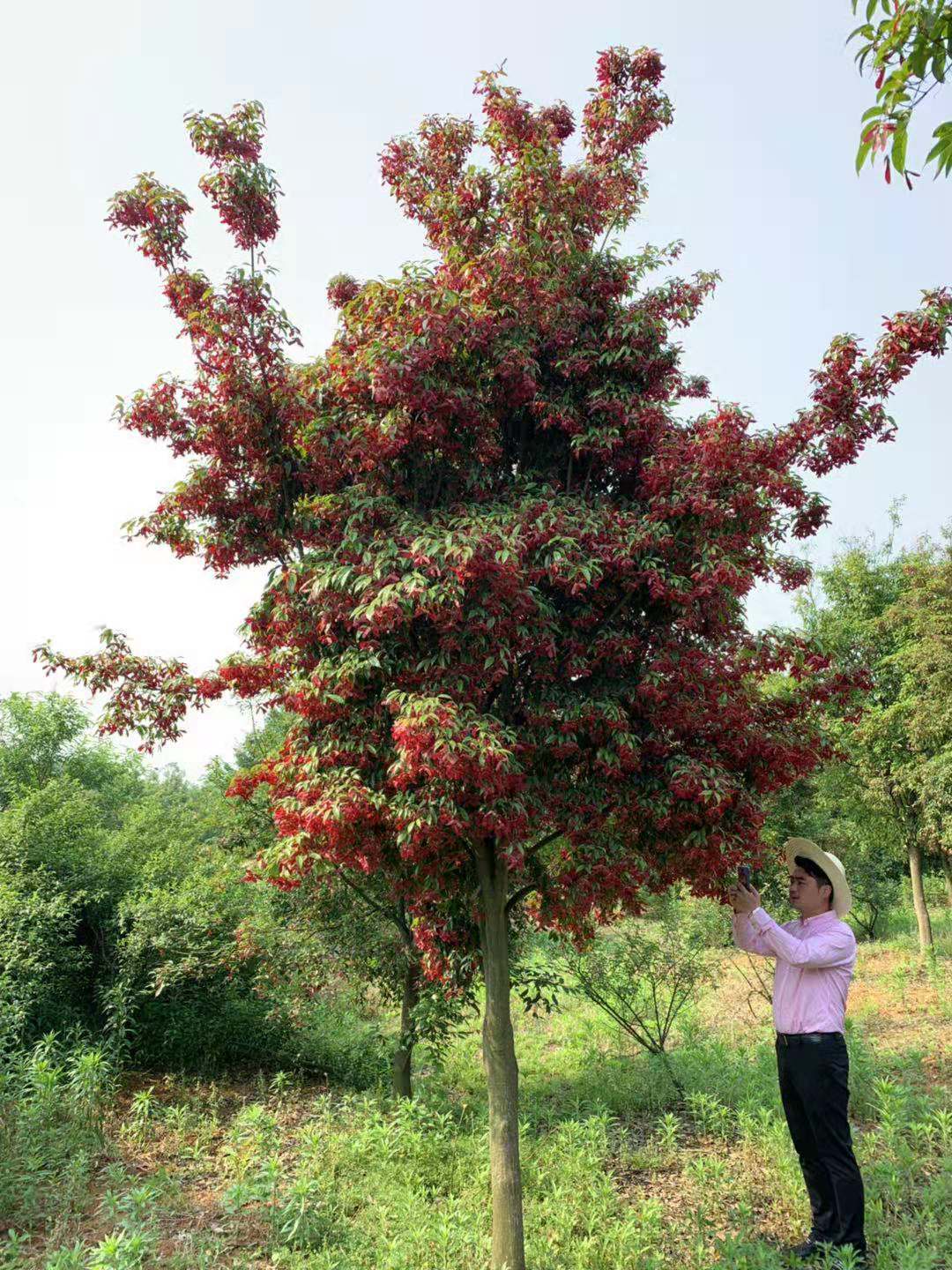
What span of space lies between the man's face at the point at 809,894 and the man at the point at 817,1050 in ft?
0.03

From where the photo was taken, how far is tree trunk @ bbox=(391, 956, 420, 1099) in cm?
684

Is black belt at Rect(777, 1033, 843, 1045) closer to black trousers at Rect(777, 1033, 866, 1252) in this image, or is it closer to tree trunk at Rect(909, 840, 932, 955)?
black trousers at Rect(777, 1033, 866, 1252)

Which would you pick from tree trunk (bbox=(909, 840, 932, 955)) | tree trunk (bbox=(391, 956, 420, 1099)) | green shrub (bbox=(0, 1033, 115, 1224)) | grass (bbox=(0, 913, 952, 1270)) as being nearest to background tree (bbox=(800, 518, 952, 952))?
tree trunk (bbox=(909, 840, 932, 955))

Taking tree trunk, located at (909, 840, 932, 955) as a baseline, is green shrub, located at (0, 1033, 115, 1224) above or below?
below

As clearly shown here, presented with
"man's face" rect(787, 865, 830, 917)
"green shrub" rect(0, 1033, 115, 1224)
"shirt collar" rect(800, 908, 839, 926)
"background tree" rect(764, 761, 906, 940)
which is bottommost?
"green shrub" rect(0, 1033, 115, 1224)

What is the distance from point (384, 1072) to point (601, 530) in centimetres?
661

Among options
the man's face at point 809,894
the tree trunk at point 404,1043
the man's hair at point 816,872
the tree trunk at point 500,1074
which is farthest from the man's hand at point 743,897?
the tree trunk at point 404,1043

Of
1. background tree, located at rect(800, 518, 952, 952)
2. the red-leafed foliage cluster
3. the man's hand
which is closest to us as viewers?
the red-leafed foliage cluster

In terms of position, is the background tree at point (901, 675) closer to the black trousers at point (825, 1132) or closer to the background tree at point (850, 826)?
the background tree at point (850, 826)

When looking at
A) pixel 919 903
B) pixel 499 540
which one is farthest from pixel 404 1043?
pixel 919 903

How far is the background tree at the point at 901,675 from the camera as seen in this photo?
12458 millimetres

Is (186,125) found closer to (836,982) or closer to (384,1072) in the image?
(836,982)

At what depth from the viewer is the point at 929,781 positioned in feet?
41.6

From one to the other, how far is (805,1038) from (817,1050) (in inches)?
2.8
